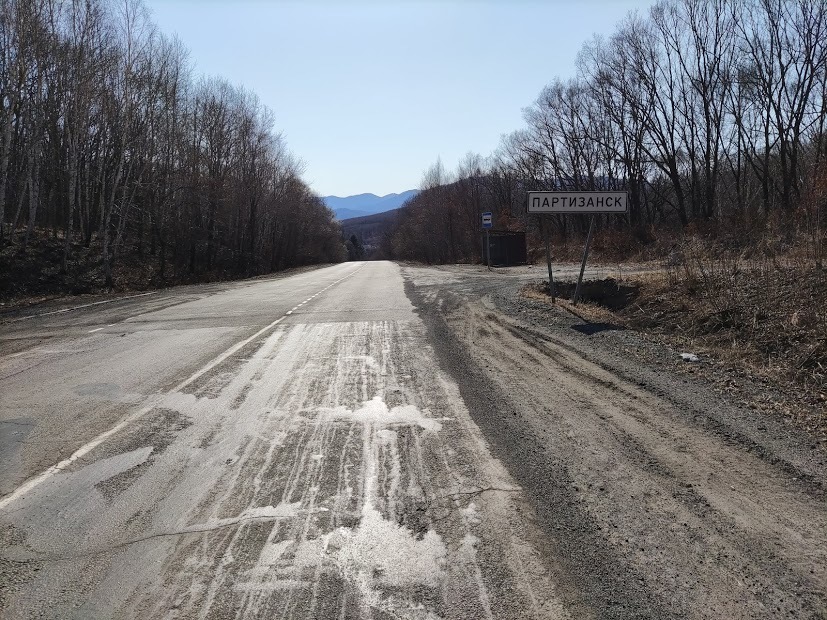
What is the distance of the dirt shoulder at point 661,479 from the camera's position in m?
2.68

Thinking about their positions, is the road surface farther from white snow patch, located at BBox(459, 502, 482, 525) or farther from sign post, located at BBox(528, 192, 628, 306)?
sign post, located at BBox(528, 192, 628, 306)

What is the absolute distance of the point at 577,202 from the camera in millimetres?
11875

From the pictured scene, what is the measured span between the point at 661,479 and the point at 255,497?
291 cm

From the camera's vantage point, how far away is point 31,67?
2189 centimetres

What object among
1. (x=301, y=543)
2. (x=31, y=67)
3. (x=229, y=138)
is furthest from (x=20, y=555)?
(x=229, y=138)

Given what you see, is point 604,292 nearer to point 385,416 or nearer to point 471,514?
point 385,416

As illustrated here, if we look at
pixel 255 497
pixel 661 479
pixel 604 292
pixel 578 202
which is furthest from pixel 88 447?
pixel 604 292

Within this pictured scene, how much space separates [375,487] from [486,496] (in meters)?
0.79

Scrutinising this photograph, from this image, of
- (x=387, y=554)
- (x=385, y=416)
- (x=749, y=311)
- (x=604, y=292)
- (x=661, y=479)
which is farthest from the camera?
(x=604, y=292)

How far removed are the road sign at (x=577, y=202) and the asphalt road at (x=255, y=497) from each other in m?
5.87

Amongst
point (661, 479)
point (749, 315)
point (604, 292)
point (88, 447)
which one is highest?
point (604, 292)

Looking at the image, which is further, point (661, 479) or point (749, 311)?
point (749, 311)

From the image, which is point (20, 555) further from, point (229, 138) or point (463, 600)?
point (229, 138)

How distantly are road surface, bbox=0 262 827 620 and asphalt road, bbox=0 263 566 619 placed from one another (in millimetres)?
17
